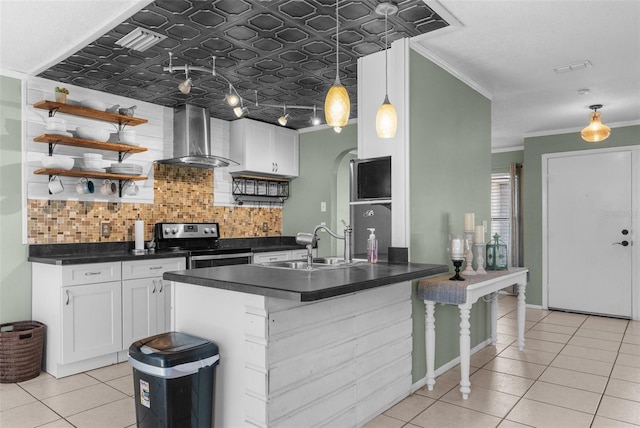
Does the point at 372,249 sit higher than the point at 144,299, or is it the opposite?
the point at 372,249

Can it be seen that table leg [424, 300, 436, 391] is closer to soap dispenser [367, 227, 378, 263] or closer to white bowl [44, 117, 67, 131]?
soap dispenser [367, 227, 378, 263]

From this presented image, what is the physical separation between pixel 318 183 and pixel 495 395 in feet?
11.5

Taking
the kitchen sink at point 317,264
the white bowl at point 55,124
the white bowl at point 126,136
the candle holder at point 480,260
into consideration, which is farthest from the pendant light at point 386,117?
the white bowl at point 55,124

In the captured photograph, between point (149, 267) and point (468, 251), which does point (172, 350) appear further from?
point (468, 251)

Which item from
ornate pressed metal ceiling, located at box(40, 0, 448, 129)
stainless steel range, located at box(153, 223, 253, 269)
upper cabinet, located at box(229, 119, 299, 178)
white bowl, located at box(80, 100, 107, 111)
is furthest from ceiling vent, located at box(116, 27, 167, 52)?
upper cabinet, located at box(229, 119, 299, 178)

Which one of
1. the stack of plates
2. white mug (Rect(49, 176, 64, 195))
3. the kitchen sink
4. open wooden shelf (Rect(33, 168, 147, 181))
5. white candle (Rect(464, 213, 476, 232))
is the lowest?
the kitchen sink

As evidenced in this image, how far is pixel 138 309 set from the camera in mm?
3816

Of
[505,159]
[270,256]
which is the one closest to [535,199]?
[505,159]

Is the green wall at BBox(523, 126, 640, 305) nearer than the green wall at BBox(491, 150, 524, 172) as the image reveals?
Yes

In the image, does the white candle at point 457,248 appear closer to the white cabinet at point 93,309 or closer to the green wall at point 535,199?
the white cabinet at point 93,309

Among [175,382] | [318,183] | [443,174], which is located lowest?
[175,382]

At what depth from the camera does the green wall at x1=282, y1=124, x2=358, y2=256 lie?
18.5 feet

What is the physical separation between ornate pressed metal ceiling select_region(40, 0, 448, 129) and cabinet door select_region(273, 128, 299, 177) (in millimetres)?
1161

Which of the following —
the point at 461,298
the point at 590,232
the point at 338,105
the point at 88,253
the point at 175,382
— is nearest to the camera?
the point at 175,382
